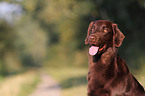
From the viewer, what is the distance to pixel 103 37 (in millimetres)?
4867

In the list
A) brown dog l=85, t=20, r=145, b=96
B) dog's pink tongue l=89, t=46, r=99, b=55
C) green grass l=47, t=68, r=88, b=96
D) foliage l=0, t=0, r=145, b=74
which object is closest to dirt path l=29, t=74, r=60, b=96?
green grass l=47, t=68, r=88, b=96

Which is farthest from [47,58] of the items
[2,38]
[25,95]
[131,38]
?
[25,95]

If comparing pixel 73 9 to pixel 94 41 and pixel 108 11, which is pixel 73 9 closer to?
pixel 108 11

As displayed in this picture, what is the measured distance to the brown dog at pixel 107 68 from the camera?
15.5 ft

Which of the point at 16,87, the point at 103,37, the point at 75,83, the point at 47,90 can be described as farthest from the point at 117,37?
the point at 75,83

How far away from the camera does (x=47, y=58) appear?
62875 millimetres

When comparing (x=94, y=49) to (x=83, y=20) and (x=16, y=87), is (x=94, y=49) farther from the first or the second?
(x=83, y=20)

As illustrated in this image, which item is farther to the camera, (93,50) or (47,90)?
(47,90)

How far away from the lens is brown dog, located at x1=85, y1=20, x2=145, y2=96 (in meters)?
4.73

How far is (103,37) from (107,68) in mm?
474

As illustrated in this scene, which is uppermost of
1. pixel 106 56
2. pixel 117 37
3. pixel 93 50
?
pixel 117 37

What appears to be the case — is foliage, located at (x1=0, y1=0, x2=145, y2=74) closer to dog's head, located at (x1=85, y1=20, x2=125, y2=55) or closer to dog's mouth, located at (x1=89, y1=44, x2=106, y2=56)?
dog's head, located at (x1=85, y1=20, x2=125, y2=55)

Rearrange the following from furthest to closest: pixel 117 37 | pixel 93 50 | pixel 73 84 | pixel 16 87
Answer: pixel 73 84 < pixel 16 87 < pixel 117 37 < pixel 93 50

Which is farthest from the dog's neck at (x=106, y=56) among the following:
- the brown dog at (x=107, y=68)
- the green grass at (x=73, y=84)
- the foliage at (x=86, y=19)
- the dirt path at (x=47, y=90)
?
the foliage at (x=86, y=19)
